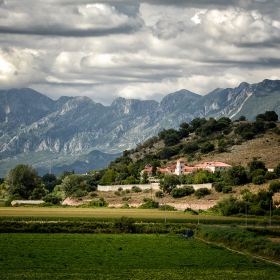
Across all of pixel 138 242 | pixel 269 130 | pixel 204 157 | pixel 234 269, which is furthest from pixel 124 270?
pixel 269 130

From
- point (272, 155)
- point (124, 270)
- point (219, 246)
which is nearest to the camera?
point (124, 270)

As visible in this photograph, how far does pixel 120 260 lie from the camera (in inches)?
1972

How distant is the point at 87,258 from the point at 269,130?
151594 mm

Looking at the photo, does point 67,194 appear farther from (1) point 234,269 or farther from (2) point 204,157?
(1) point 234,269

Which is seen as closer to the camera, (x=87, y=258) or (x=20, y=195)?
(x=87, y=258)

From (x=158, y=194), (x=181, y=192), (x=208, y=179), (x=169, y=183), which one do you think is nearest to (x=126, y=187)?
(x=169, y=183)

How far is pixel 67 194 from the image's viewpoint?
6900 inches

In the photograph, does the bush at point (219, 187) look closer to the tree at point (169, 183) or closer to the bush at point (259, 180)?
the bush at point (259, 180)

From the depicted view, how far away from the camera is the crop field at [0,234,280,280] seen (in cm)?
4322

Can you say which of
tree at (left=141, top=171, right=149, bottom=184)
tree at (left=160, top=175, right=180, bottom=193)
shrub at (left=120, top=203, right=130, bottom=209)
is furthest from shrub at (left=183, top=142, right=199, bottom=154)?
shrub at (left=120, top=203, right=130, bottom=209)

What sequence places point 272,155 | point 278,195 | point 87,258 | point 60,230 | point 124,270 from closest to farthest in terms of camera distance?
point 124,270 < point 87,258 < point 60,230 < point 278,195 < point 272,155

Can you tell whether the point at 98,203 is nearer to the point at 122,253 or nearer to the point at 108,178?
the point at 108,178

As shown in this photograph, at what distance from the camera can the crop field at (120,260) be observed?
4322 cm

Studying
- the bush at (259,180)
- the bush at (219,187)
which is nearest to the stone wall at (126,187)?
the bush at (219,187)
